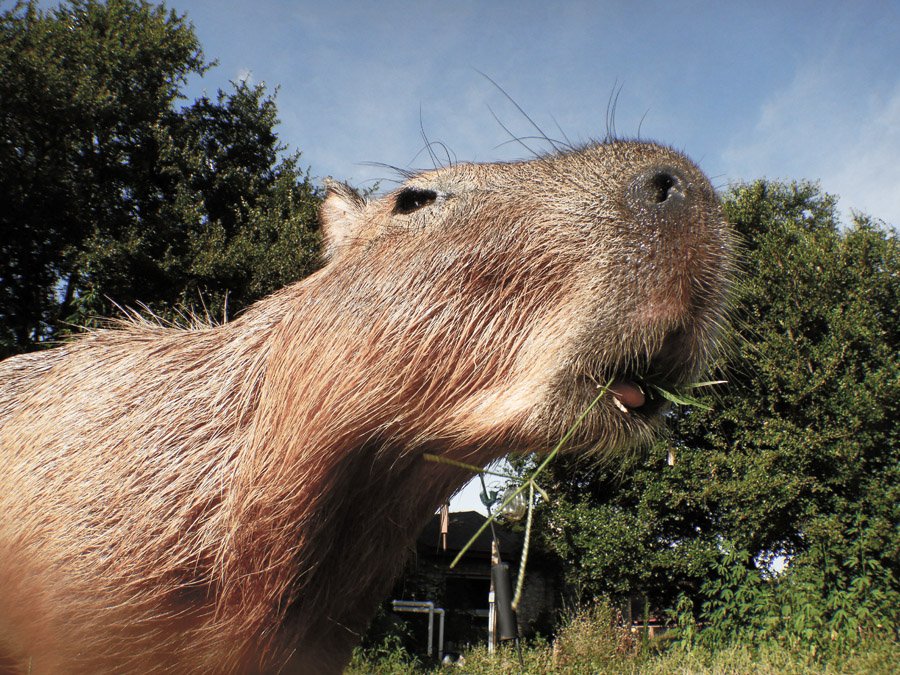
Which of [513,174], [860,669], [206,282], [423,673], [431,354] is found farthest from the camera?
[206,282]

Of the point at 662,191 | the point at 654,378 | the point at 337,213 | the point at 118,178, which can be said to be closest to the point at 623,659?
the point at 337,213

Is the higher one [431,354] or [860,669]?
[431,354]

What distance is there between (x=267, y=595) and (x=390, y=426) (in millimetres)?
547

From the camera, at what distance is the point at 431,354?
4.98 ft

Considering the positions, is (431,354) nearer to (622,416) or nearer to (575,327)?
(575,327)

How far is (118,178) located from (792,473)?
15761 millimetres

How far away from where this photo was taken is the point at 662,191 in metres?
1.45

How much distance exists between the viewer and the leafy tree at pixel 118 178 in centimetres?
1120

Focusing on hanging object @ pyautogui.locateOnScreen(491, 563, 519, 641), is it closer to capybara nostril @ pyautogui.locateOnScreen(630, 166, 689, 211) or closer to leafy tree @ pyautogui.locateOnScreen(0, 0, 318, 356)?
capybara nostril @ pyautogui.locateOnScreen(630, 166, 689, 211)

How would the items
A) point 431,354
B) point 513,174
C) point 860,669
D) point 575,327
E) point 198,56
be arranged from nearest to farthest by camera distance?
point 575,327
point 431,354
point 513,174
point 860,669
point 198,56

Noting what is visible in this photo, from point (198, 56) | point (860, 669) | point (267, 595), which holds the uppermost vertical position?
point (198, 56)

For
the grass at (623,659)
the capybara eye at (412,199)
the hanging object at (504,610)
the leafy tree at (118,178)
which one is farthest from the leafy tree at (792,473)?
the capybara eye at (412,199)

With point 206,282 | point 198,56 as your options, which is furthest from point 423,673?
point 198,56

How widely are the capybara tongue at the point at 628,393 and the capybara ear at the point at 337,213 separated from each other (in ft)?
4.09
